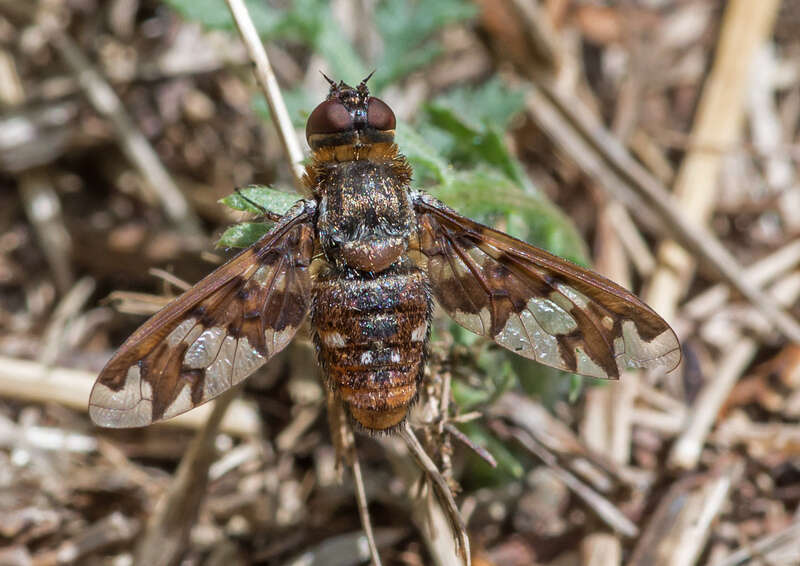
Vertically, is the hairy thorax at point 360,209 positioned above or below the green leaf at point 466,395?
above

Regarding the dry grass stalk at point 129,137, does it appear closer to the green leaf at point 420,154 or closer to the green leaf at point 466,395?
the green leaf at point 420,154

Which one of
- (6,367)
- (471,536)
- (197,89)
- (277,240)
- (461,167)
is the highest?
(197,89)

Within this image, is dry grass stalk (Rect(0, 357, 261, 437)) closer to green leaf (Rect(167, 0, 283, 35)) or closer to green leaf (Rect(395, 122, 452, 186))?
green leaf (Rect(395, 122, 452, 186))

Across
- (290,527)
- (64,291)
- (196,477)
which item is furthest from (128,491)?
(64,291)

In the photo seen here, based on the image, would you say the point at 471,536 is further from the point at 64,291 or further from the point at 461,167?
the point at 64,291

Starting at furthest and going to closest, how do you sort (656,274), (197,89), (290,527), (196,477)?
1. (197,89)
2. (656,274)
3. (290,527)
4. (196,477)

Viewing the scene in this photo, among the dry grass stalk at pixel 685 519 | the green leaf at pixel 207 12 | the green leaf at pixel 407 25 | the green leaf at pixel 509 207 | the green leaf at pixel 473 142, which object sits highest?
the green leaf at pixel 407 25

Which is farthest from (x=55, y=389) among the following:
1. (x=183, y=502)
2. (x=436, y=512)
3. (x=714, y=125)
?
(x=714, y=125)

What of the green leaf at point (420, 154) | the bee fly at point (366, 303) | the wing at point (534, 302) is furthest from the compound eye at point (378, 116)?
the wing at point (534, 302)
